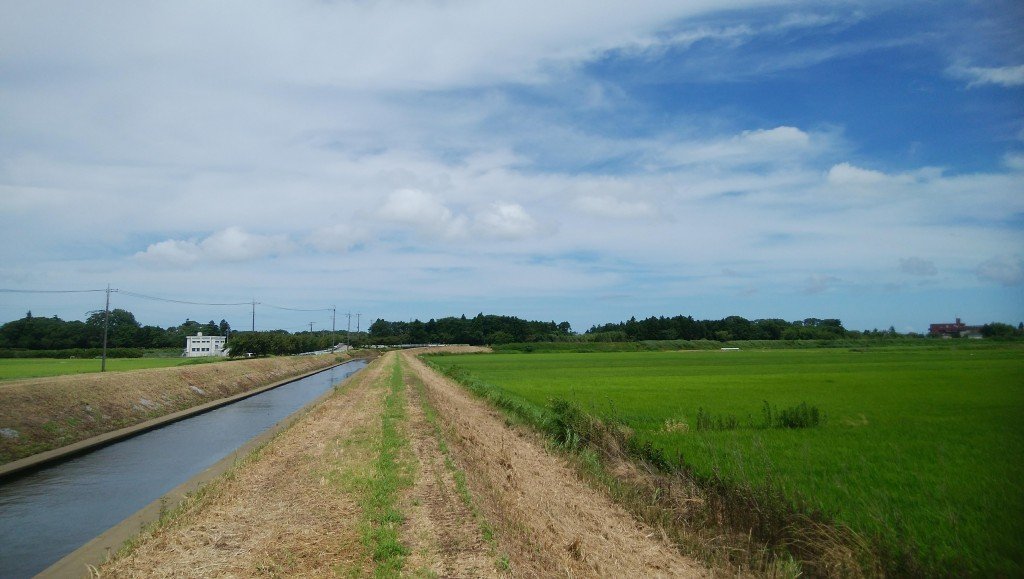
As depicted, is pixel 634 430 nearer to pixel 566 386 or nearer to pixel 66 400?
pixel 566 386

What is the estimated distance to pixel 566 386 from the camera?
102 feet

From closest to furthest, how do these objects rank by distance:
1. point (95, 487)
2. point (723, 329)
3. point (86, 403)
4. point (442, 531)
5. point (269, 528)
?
point (442, 531) → point (269, 528) → point (95, 487) → point (86, 403) → point (723, 329)

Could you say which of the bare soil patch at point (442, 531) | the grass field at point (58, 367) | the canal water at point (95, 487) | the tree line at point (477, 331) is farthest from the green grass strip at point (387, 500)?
the tree line at point (477, 331)

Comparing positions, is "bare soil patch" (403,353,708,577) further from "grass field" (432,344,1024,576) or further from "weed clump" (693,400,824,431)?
"weed clump" (693,400,824,431)

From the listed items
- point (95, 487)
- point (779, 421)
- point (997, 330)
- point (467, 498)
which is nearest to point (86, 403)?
point (95, 487)

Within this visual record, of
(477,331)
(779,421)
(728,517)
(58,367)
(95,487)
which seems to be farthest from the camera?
(477,331)

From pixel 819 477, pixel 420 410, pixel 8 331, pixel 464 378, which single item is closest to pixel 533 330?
pixel 8 331

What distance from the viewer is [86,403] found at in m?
21.4

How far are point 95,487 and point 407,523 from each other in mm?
9600

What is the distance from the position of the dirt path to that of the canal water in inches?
80.5

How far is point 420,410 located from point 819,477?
45.3 feet

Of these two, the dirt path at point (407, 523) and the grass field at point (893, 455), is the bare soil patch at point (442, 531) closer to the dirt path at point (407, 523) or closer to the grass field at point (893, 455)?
the dirt path at point (407, 523)

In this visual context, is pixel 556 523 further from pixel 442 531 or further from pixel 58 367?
pixel 58 367

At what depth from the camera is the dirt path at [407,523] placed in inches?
273
